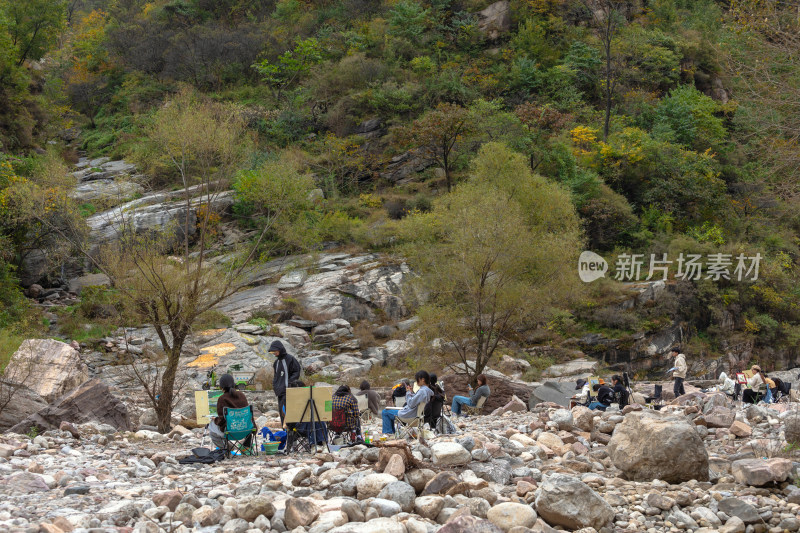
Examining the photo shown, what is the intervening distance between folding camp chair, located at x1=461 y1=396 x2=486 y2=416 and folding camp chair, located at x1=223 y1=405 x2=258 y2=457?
19.0 ft

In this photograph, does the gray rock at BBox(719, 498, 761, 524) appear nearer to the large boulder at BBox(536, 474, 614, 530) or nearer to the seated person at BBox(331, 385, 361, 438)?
the large boulder at BBox(536, 474, 614, 530)

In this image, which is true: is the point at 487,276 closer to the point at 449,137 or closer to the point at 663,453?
the point at 663,453

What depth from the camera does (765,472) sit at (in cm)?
604

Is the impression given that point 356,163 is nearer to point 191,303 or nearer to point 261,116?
point 261,116

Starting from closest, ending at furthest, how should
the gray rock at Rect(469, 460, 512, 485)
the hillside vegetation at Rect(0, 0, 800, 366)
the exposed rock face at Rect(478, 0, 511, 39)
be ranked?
1. the gray rock at Rect(469, 460, 512, 485)
2. the hillside vegetation at Rect(0, 0, 800, 366)
3. the exposed rock face at Rect(478, 0, 511, 39)

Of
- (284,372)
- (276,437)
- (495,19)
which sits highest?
(495,19)

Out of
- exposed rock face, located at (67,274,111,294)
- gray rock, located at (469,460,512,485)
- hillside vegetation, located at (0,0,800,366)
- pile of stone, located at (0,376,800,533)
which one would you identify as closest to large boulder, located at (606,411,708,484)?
pile of stone, located at (0,376,800,533)

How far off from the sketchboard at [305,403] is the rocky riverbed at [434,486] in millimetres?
563

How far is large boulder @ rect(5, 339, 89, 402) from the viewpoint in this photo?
11.6 metres

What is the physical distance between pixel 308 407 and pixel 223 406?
1112mm

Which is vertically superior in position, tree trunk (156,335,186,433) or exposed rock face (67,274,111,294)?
tree trunk (156,335,186,433)

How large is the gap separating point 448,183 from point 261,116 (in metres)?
12.2

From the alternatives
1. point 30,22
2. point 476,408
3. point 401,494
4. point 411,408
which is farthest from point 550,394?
point 30,22

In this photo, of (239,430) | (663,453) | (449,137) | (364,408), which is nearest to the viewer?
(663,453)
